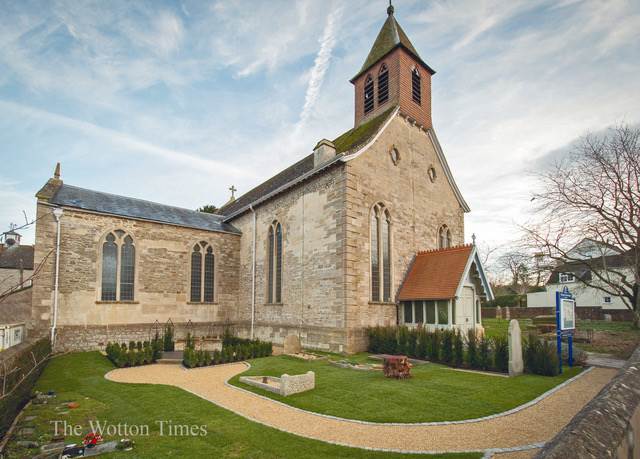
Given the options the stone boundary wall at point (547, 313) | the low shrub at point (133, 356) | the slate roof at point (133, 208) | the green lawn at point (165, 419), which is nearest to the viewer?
the green lawn at point (165, 419)

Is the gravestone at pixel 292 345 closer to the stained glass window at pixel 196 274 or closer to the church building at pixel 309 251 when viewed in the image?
the church building at pixel 309 251

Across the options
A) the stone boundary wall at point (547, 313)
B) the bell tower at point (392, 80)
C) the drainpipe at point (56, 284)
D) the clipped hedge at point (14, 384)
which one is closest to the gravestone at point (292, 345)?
the clipped hedge at point (14, 384)

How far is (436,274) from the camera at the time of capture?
17609 mm

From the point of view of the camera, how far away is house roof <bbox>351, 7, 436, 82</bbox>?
71.0 ft

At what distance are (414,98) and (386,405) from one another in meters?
18.5

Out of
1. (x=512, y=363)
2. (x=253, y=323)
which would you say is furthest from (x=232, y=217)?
(x=512, y=363)

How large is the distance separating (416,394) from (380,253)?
9.05 m

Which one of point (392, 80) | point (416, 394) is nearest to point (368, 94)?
point (392, 80)

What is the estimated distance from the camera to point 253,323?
2247 cm

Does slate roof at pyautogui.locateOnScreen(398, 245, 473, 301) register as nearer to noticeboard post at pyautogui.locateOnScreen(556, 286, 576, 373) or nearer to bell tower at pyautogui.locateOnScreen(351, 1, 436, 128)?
noticeboard post at pyautogui.locateOnScreen(556, 286, 576, 373)

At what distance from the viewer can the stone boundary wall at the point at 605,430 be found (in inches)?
91.3

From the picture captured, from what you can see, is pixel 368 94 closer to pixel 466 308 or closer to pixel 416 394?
pixel 466 308

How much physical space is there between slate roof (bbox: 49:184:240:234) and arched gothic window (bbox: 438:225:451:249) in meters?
13.5

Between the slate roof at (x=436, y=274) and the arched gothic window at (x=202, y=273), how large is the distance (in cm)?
1244
